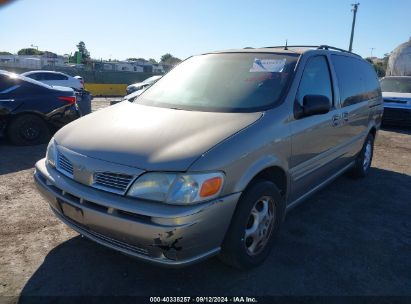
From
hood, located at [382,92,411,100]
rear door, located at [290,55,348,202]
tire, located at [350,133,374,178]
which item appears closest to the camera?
rear door, located at [290,55,348,202]

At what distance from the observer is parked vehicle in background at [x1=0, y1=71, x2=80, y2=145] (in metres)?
6.66

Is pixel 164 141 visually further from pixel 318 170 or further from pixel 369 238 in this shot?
pixel 369 238

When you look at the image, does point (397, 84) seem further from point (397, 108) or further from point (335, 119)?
point (335, 119)

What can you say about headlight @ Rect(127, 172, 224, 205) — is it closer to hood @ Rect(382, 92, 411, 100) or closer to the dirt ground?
the dirt ground

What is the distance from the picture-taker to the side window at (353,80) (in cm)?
430

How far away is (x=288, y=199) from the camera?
3.36 metres

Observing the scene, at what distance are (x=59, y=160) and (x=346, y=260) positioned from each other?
8.46 feet

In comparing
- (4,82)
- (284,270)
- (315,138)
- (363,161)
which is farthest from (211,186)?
(4,82)

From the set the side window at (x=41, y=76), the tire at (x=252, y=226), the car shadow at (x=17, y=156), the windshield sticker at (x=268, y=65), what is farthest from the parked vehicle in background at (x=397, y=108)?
the side window at (x=41, y=76)

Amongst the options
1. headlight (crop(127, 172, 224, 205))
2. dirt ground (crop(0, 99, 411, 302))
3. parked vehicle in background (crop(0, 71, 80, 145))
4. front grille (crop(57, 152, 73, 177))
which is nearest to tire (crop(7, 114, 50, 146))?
parked vehicle in background (crop(0, 71, 80, 145))

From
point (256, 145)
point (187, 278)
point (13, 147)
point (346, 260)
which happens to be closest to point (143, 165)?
point (256, 145)

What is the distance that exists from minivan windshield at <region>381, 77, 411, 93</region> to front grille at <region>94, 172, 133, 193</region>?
11495mm

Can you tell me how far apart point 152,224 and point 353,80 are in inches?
Answer: 140

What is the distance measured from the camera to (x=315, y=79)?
12.2 feet
